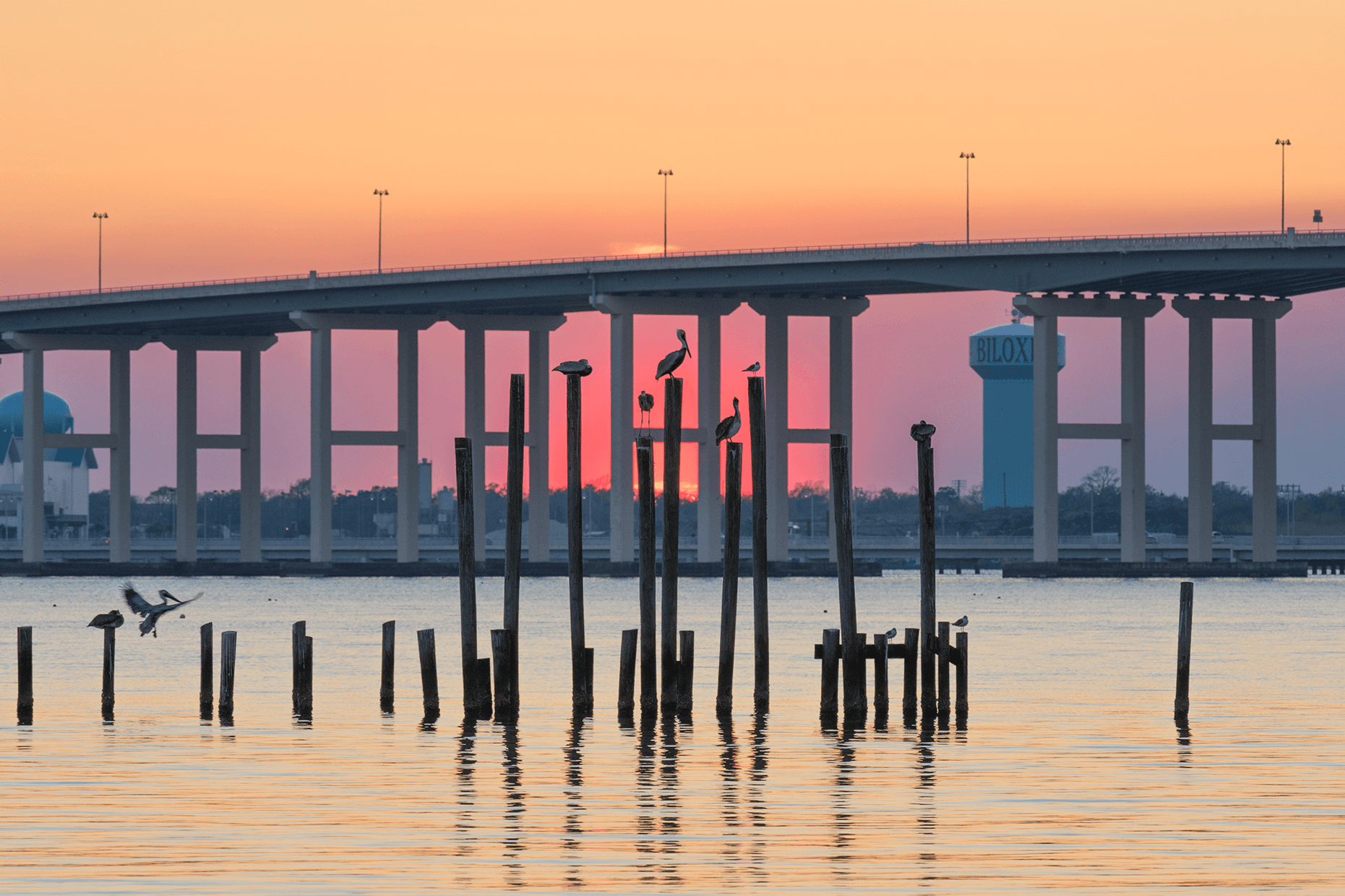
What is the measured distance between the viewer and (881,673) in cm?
3084

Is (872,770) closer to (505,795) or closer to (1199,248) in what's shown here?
(505,795)

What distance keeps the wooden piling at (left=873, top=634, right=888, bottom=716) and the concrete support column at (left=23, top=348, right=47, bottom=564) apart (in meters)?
99.7

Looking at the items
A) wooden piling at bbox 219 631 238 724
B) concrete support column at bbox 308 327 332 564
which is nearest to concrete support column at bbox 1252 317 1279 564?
concrete support column at bbox 308 327 332 564

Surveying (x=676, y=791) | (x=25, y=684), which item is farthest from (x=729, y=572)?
(x=25, y=684)

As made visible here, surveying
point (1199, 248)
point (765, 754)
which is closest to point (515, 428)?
point (765, 754)

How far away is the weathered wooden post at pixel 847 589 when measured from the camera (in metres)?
29.4

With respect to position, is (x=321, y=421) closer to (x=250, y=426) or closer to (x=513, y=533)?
(x=250, y=426)

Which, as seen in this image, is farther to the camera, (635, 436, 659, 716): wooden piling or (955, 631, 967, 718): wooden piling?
(955, 631, 967, 718): wooden piling

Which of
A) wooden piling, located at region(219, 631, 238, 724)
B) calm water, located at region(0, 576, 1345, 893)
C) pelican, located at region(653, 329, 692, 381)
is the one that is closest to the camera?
calm water, located at region(0, 576, 1345, 893)

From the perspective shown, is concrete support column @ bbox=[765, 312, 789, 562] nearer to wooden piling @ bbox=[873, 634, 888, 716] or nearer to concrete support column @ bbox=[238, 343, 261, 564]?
concrete support column @ bbox=[238, 343, 261, 564]

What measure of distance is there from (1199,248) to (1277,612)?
26.7m

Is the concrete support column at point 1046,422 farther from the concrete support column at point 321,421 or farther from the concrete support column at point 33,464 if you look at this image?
the concrete support column at point 33,464

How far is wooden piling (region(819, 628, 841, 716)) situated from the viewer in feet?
97.6

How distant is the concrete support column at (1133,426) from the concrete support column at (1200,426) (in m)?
2.88
